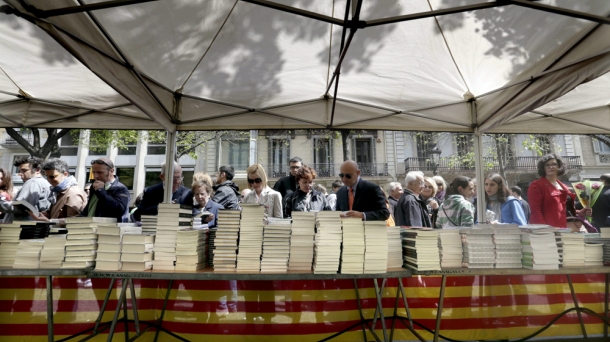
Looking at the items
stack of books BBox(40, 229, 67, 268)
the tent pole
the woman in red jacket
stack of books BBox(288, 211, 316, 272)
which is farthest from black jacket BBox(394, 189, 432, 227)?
stack of books BBox(40, 229, 67, 268)

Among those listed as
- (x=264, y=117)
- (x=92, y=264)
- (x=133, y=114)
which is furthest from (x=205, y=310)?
(x=133, y=114)

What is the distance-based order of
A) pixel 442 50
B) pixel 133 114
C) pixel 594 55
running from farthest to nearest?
pixel 133 114
pixel 442 50
pixel 594 55

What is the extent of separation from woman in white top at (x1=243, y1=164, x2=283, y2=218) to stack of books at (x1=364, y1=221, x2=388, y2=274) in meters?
1.78

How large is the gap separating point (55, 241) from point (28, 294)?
1.10 meters

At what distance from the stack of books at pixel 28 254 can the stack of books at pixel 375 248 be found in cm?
233

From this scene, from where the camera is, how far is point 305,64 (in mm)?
3117

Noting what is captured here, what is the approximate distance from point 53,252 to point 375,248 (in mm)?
2283

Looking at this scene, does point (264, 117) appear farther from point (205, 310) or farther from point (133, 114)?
point (205, 310)

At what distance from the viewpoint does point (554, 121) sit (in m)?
4.17

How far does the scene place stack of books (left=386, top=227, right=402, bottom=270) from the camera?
2.39m

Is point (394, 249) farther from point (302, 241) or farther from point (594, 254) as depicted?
point (594, 254)

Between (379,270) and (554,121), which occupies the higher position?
(554,121)

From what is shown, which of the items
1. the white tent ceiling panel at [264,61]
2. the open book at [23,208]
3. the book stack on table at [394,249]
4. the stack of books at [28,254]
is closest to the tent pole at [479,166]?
the white tent ceiling panel at [264,61]

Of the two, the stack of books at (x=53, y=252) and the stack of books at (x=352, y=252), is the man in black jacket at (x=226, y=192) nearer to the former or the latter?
the stack of books at (x=53, y=252)
